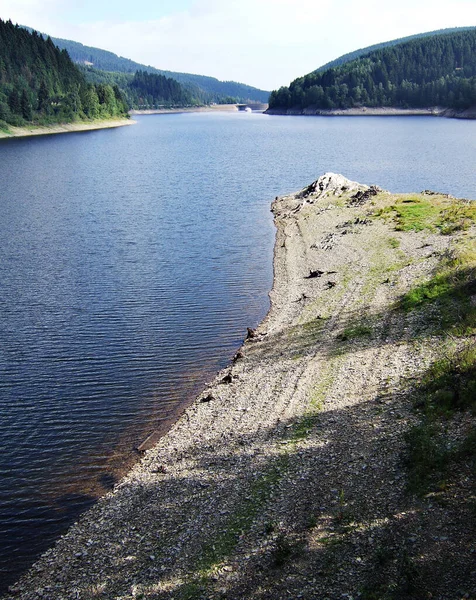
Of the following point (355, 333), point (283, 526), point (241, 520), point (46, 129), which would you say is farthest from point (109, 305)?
point (46, 129)

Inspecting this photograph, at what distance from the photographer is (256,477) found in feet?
52.3

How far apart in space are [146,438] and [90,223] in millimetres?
38567

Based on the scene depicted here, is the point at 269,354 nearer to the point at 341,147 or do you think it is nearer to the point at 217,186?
the point at 217,186

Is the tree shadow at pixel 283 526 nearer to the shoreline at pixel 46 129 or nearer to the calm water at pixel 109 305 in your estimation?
the calm water at pixel 109 305

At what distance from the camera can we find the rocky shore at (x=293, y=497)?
11773mm

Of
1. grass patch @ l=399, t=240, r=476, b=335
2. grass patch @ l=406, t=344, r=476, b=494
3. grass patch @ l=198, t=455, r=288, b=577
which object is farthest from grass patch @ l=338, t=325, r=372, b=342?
grass patch @ l=198, t=455, r=288, b=577

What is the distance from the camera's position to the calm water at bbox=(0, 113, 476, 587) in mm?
18422

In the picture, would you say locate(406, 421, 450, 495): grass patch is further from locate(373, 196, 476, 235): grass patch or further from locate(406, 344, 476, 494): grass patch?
locate(373, 196, 476, 235): grass patch

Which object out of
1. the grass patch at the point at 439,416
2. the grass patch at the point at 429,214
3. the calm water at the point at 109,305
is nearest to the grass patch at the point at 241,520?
the grass patch at the point at 439,416

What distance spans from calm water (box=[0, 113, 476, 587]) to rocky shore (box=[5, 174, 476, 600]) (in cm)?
175

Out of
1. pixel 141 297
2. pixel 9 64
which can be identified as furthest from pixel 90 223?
pixel 9 64

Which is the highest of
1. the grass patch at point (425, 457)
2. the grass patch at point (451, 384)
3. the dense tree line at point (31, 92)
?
the dense tree line at point (31, 92)

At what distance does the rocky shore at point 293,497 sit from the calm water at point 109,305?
1753mm

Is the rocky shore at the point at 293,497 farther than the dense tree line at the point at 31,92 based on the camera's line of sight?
No
